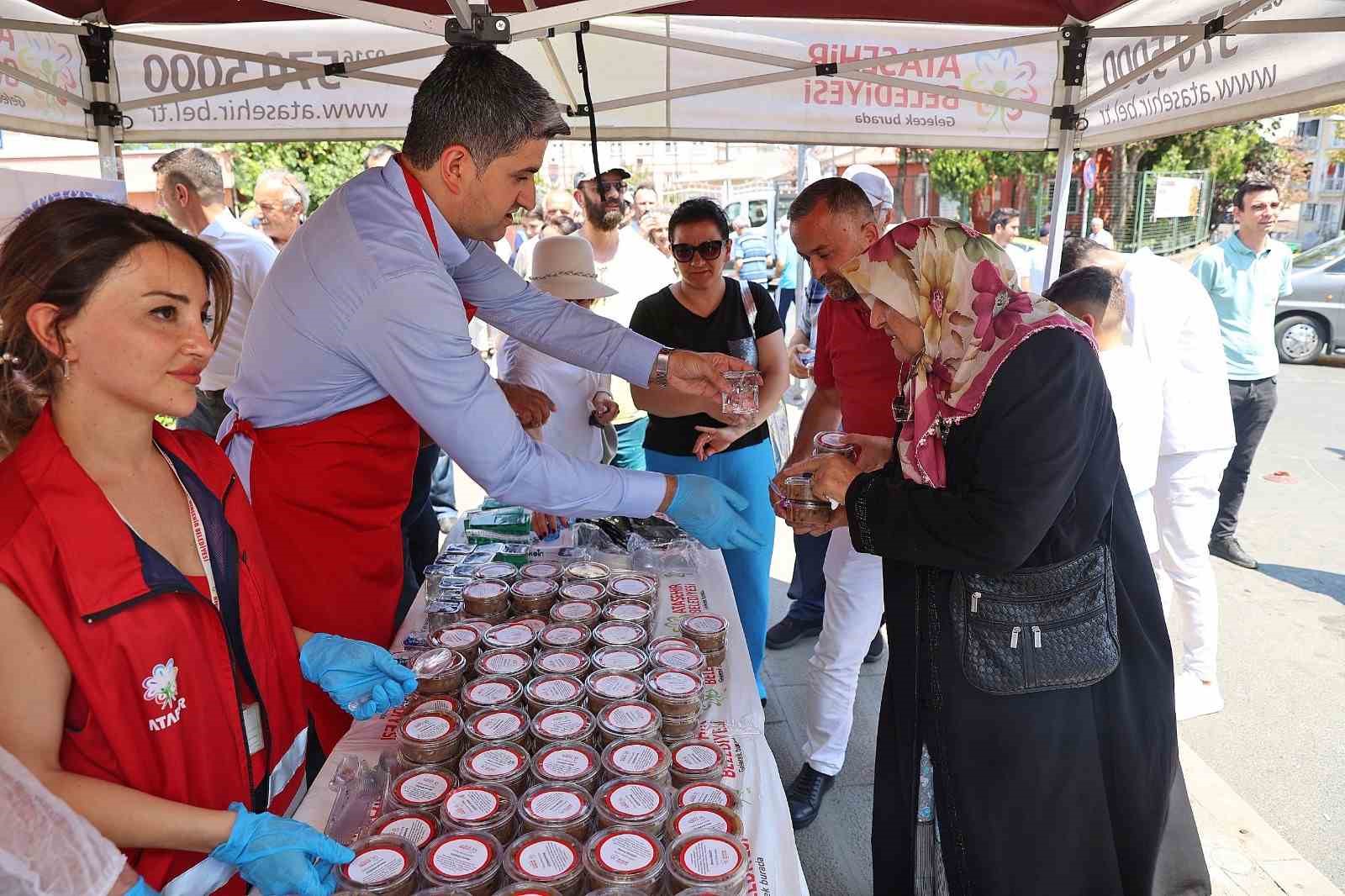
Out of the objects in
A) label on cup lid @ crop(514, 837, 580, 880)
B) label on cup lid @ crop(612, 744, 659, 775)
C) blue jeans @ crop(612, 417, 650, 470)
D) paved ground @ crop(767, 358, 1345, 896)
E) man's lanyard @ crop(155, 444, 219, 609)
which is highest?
man's lanyard @ crop(155, 444, 219, 609)

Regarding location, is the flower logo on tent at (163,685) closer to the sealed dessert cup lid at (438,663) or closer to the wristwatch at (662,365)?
the sealed dessert cup lid at (438,663)

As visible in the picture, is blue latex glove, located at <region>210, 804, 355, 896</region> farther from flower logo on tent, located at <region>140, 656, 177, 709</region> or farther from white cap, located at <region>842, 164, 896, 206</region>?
white cap, located at <region>842, 164, 896, 206</region>

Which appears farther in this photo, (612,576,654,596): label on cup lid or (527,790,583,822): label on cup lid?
(612,576,654,596): label on cup lid

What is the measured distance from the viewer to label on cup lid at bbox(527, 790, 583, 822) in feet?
4.65

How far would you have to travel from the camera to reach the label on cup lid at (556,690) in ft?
5.74

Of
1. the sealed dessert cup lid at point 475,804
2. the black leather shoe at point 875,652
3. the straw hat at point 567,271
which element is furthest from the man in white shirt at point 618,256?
the sealed dessert cup lid at point 475,804

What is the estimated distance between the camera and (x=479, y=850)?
134 centimetres

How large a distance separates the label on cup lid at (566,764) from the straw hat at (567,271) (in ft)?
7.43

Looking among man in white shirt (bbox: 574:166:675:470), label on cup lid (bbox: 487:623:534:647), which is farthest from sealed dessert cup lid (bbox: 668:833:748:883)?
man in white shirt (bbox: 574:166:675:470)

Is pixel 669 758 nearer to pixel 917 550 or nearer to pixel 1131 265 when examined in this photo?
pixel 917 550

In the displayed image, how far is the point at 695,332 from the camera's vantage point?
141 inches

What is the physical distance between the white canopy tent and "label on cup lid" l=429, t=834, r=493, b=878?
10.1 feet

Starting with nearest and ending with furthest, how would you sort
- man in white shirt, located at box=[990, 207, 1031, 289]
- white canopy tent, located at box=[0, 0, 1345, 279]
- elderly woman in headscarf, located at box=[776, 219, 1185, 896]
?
elderly woman in headscarf, located at box=[776, 219, 1185, 896] < white canopy tent, located at box=[0, 0, 1345, 279] < man in white shirt, located at box=[990, 207, 1031, 289]

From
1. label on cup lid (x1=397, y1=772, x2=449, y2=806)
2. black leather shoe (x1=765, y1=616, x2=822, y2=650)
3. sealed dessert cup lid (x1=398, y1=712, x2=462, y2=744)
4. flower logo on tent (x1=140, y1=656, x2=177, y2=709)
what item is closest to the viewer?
flower logo on tent (x1=140, y1=656, x2=177, y2=709)
